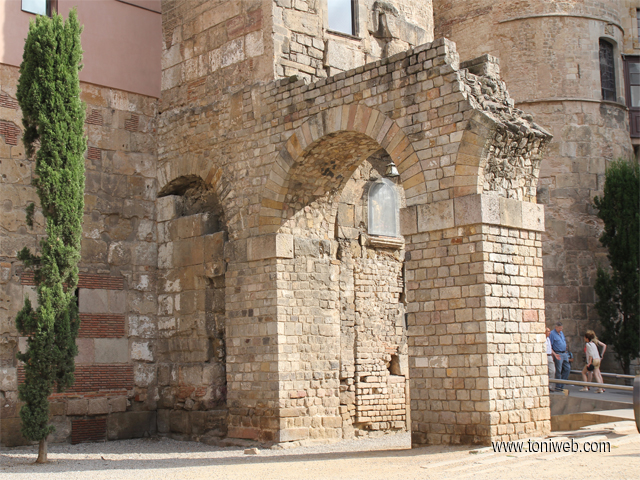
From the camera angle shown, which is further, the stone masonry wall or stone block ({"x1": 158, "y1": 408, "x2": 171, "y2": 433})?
stone block ({"x1": 158, "y1": 408, "x2": 171, "y2": 433})

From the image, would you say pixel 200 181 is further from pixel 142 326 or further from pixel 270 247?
pixel 142 326

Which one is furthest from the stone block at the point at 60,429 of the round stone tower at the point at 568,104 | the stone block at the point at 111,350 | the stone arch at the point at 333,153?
the round stone tower at the point at 568,104

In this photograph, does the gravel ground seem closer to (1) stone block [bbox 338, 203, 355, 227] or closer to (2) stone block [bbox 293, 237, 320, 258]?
(2) stone block [bbox 293, 237, 320, 258]

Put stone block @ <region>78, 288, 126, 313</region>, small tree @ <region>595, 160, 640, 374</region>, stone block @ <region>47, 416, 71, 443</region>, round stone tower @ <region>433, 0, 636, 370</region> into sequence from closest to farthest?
stone block @ <region>47, 416, 71, 443</region> → stone block @ <region>78, 288, 126, 313</region> → small tree @ <region>595, 160, 640, 374</region> → round stone tower @ <region>433, 0, 636, 370</region>

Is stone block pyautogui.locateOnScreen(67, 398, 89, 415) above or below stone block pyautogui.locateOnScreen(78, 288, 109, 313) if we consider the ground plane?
below

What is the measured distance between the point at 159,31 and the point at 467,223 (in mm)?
6088

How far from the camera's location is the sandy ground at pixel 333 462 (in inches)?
257

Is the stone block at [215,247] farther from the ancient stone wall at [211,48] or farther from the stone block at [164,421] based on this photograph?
the stone block at [164,421]

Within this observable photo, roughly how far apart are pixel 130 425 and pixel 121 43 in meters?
5.34

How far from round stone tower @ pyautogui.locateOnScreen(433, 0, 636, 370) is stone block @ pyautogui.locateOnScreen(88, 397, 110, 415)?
812 centimetres

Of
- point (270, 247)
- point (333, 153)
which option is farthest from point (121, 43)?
point (270, 247)

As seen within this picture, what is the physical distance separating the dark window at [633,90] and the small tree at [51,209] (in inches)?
455

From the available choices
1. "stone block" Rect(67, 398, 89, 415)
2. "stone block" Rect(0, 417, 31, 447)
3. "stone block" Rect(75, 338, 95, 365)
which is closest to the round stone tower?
"stone block" Rect(75, 338, 95, 365)

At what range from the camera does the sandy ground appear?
652 cm
